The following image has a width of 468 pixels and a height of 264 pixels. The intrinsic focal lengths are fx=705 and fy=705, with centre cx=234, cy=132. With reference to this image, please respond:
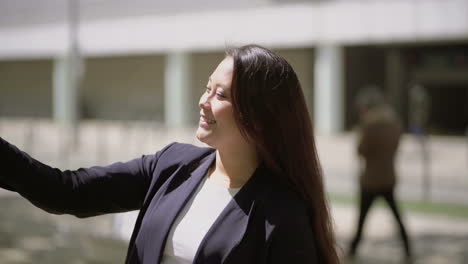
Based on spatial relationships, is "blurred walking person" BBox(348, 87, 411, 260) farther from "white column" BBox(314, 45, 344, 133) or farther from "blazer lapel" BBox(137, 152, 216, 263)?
"white column" BBox(314, 45, 344, 133)

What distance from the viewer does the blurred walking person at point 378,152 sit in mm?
6055

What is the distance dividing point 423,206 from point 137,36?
16699 millimetres

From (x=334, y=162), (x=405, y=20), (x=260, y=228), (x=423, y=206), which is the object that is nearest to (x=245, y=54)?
(x=260, y=228)

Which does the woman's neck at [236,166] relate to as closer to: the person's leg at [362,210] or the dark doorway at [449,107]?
the person's leg at [362,210]

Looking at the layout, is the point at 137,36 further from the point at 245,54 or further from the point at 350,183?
the point at 245,54

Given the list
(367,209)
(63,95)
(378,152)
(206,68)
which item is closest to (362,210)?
(367,209)

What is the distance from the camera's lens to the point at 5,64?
16922 millimetres

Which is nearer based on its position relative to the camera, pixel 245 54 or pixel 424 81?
pixel 245 54

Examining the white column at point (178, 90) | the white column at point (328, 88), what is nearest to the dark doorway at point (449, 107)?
the white column at point (328, 88)

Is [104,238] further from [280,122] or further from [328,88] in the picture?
[328,88]

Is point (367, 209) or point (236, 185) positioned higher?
point (236, 185)

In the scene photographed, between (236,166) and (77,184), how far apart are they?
1.32 ft

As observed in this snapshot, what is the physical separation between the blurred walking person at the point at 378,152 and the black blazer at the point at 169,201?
437cm

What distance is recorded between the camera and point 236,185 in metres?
1.75
